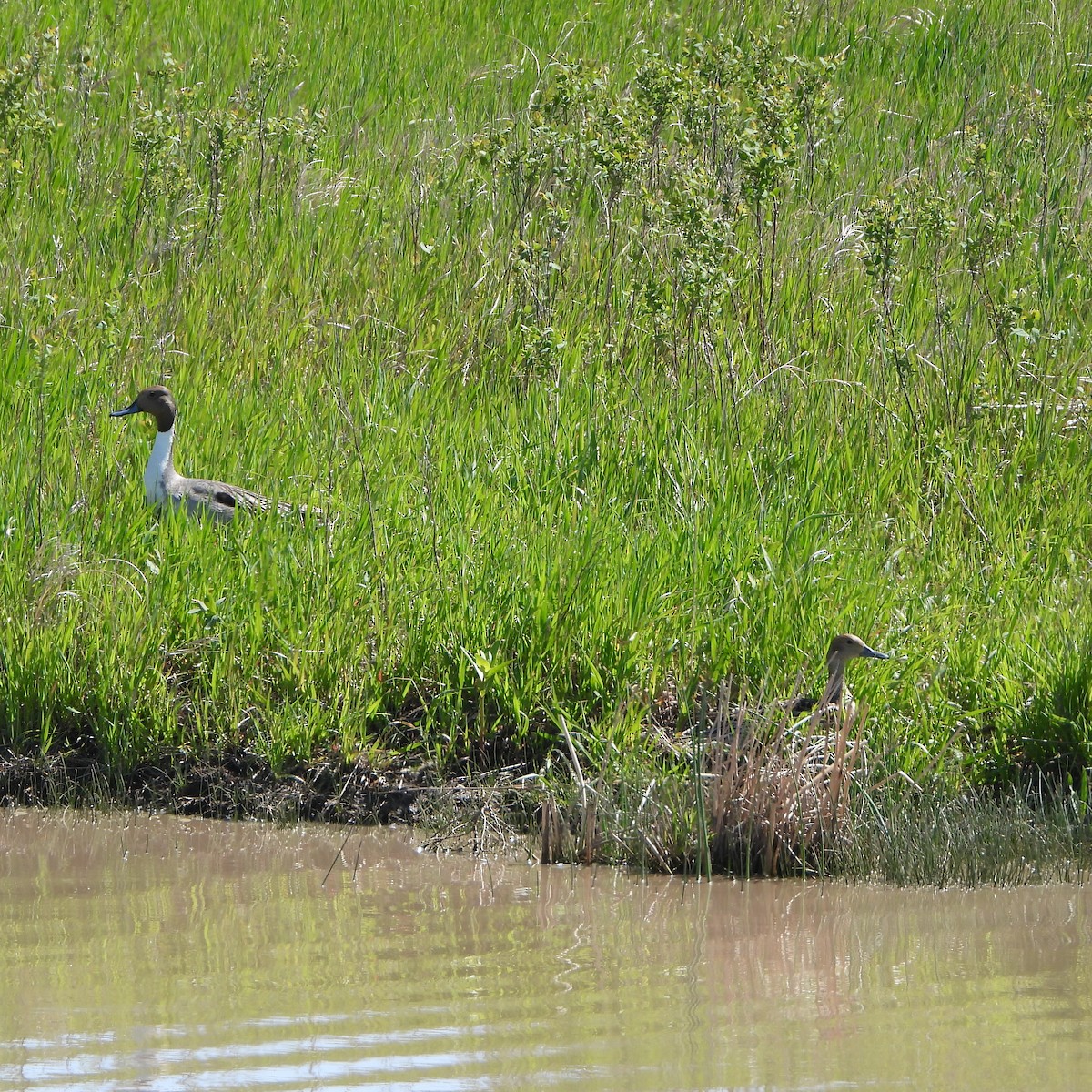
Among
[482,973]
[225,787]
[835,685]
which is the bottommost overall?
[482,973]

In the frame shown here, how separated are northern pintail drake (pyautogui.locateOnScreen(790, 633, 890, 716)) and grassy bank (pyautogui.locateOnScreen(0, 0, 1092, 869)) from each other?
0.12 m

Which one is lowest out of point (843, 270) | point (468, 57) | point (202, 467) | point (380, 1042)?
point (380, 1042)

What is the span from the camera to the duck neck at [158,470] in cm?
683

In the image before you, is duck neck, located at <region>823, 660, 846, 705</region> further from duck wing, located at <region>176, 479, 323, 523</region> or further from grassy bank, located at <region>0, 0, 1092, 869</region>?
duck wing, located at <region>176, 479, 323, 523</region>

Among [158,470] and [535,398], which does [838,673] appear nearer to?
[535,398]

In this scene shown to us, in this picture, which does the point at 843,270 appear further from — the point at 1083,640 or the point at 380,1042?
the point at 380,1042

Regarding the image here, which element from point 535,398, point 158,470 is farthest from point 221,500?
point 535,398

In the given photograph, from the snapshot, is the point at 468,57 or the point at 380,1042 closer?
the point at 380,1042

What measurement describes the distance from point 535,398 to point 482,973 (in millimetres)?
4105

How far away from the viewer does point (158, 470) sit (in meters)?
6.96

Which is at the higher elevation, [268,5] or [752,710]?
[268,5]

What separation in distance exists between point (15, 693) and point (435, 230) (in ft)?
15.5

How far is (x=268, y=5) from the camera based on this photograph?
13102 millimetres

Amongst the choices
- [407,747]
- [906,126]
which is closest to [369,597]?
[407,747]
